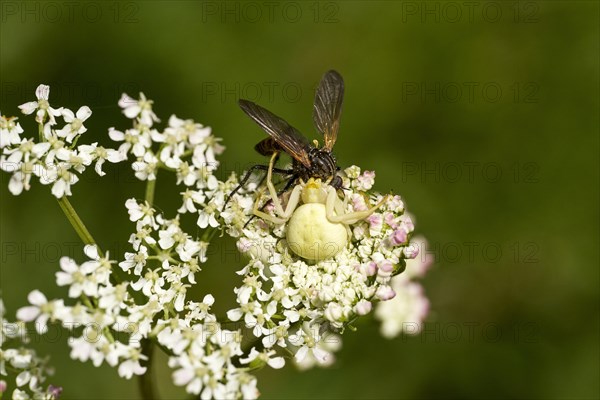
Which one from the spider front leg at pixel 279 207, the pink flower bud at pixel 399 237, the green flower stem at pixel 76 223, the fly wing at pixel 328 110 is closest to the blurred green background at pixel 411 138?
the fly wing at pixel 328 110

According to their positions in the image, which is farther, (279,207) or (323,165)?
(323,165)

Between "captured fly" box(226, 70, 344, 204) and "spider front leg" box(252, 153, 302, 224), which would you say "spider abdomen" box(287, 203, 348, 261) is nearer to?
"spider front leg" box(252, 153, 302, 224)

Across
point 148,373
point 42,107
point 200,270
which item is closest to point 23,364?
point 148,373

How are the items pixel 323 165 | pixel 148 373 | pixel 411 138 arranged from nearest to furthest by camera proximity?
pixel 148 373 < pixel 323 165 < pixel 411 138

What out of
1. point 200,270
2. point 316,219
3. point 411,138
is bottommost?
→ point 200,270

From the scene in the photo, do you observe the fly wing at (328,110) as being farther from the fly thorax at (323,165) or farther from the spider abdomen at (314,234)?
the spider abdomen at (314,234)

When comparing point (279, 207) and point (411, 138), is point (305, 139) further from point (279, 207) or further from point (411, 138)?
point (411, 138)
